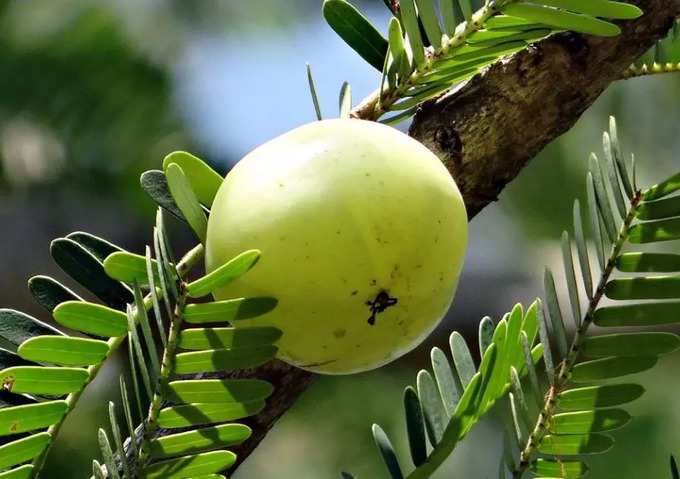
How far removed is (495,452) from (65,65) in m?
1.44

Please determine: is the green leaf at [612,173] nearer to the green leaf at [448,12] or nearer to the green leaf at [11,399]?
the green leaf at [448,12]

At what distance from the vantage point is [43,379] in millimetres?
518

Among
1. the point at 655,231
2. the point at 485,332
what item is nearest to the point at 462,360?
the point at 485,332

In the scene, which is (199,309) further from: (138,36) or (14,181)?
(138,36)

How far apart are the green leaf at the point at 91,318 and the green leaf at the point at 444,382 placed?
0.17 metres

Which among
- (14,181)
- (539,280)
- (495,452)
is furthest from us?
(14,181)

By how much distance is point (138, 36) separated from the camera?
2.79 metres

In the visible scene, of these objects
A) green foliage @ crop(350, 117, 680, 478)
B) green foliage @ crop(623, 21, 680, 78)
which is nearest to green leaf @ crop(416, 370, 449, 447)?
green foliage @ crop(350, 117, 680, 478)

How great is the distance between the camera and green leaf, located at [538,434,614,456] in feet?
1.71

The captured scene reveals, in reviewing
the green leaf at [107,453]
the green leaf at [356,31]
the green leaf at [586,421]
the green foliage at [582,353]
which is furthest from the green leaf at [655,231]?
the green leaf at [107,453]

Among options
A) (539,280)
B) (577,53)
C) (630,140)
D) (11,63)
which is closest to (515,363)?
(577,53)

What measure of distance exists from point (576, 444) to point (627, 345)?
0.20 ft

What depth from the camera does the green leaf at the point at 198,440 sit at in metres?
0.50

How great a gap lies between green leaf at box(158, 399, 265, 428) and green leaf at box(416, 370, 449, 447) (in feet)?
0.28
